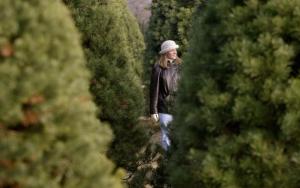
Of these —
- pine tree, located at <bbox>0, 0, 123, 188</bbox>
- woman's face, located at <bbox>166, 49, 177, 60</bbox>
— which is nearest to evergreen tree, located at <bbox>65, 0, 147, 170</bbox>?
woman's face, located at <bbox>166, 49, 177, 60</bbox>

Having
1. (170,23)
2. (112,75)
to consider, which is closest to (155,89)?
(112,75)

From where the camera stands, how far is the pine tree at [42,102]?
2186mm

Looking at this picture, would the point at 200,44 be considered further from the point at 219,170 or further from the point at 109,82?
the point at 109,82

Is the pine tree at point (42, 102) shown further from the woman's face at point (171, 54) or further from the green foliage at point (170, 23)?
the green foliage at point (170, 23)

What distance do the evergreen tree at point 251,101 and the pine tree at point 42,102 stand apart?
1.26 metres

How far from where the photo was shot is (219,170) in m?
3.47

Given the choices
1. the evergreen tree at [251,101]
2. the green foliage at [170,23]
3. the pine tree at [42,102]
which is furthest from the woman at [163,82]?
the pine tree at [42,102]

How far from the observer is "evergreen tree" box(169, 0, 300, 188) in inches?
135

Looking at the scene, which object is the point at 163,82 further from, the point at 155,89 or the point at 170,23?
the point at 170,23

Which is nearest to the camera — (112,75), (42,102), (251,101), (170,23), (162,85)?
(42,102)

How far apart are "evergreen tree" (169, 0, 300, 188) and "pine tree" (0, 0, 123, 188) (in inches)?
49.7

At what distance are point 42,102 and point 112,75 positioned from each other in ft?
12.5

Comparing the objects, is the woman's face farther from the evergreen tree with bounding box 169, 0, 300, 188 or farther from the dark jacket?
the evergreen tree with bounding box 169, 0, 300, 188

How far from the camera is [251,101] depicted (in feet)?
11.4
